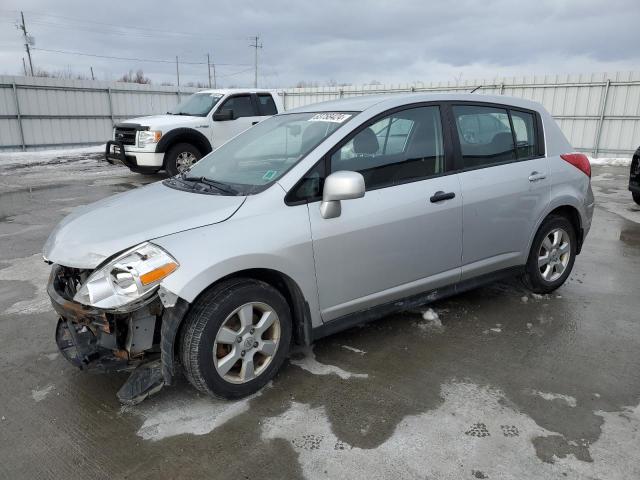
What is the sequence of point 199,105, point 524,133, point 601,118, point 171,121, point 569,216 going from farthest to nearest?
point 601,118 < point 199,105 < point 171,121 < point 569,216 < point 524,133

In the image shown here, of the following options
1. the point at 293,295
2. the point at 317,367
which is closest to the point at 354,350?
the point at 317,367

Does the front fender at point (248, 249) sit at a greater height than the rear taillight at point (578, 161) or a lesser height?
lesser

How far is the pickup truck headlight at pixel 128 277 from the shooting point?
8.18ft

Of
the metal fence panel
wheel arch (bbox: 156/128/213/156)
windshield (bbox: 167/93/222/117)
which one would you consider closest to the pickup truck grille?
wheel arch (bbox: 156/128/213/156)

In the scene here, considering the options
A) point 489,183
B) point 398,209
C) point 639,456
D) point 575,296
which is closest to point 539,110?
point 489,183

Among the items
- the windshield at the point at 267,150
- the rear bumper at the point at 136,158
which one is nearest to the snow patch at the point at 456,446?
the windshield at the point at 267,150

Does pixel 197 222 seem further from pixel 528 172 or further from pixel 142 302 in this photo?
pixel 528 172

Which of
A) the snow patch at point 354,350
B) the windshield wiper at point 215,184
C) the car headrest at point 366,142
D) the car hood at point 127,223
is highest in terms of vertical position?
the car headrest at point 366,142

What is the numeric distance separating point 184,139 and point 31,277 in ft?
20.6

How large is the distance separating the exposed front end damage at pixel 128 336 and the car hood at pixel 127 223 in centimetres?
15

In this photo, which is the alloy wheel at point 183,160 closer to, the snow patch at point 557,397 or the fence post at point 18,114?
the snow patch at point 557,397

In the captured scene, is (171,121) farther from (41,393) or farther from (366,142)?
(41,393)

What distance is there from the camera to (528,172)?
405 centimetres

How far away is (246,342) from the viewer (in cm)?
282
